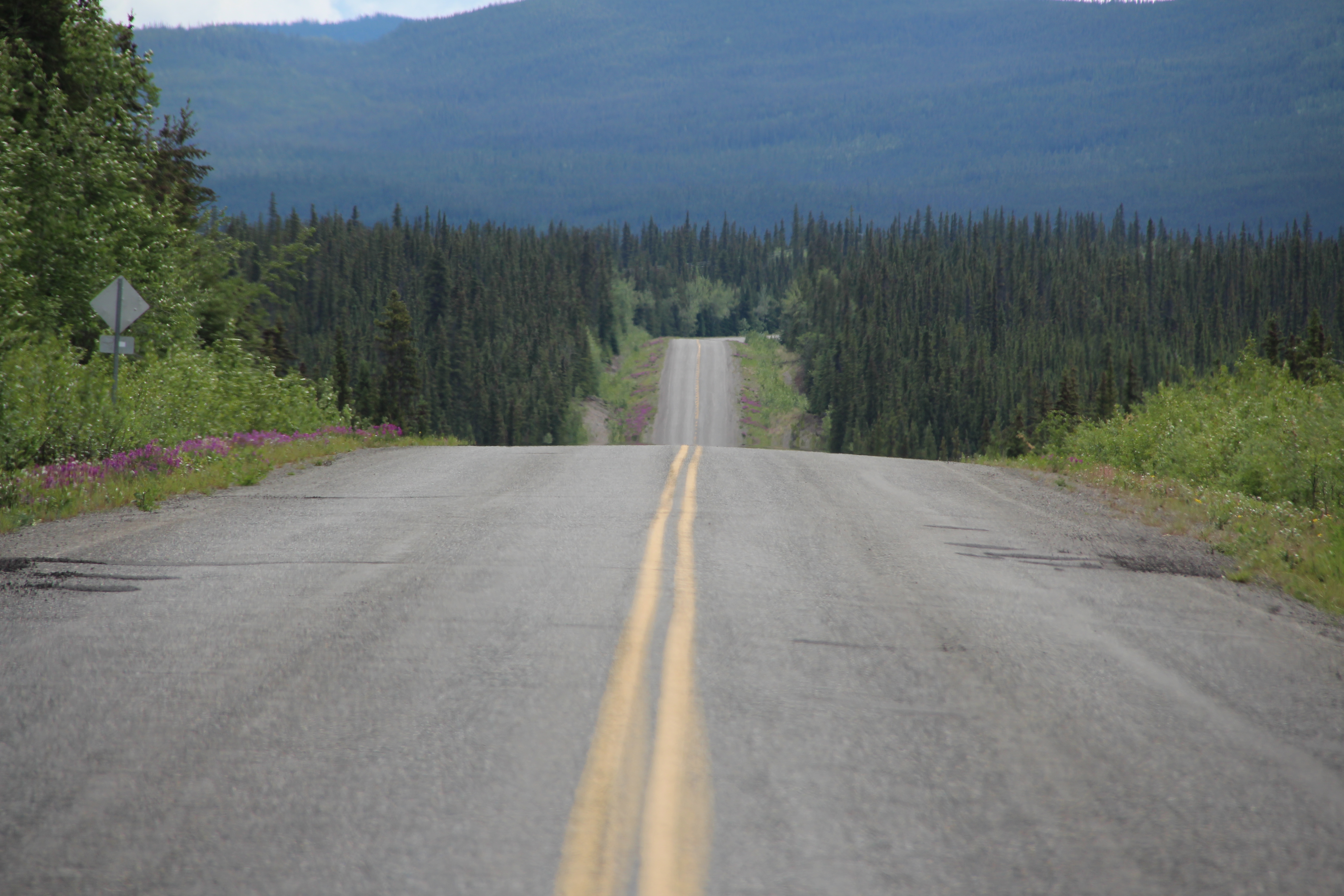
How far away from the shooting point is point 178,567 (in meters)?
6.87

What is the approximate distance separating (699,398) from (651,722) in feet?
330

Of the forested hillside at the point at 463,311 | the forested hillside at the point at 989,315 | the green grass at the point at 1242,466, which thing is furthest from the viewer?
the forested hillside at the point at 989,315

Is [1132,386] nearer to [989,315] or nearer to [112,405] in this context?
[112,405]

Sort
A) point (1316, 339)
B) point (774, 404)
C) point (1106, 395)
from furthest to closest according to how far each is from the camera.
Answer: point (774, 404), point (1316, 339), point (1106, 395)

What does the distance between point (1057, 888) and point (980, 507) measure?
8.62 m

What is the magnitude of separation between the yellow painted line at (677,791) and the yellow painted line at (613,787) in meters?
0.05

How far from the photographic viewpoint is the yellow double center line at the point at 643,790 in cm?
274

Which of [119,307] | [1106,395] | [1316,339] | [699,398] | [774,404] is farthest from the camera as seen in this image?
[774,404]

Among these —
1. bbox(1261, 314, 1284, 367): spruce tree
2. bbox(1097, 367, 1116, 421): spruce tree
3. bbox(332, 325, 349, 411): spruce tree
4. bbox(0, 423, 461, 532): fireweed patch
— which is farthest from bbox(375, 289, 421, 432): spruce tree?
bbox(1261, 314, 1284, 367): spruce tree

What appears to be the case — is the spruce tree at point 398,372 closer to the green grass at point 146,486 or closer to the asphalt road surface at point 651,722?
the green grass at point 146,486

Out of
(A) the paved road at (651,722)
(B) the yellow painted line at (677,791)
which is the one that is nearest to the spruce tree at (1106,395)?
(A) the paved road at (651,722)

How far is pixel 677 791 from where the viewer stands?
Answer: 10.6ft

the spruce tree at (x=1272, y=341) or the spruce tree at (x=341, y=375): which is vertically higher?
the spruce tree at (x=1272, y=341)

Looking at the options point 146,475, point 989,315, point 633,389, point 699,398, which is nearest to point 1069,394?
point 146,475
